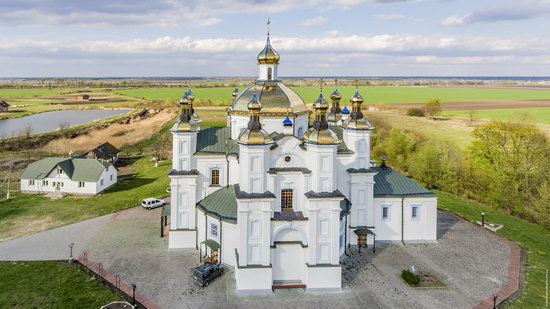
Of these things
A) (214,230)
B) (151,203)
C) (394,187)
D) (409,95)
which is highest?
(409,95)

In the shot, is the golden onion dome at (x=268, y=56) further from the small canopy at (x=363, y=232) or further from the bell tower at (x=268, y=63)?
the small canopy at (x=363, y=232)

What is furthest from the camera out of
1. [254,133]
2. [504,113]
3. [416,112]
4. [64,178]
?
[416,112]

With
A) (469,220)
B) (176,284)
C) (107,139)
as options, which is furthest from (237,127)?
(107,139)

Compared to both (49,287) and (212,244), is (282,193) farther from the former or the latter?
(49,287)

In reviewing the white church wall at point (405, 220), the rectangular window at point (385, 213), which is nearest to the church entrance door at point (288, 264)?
the white church wall at point (405, 220)

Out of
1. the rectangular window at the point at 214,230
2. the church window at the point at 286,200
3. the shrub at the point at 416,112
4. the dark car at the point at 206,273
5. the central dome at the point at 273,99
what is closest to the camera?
the dark car at the point at 206,273

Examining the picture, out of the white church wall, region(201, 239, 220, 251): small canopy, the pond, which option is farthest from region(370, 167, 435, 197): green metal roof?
the pond

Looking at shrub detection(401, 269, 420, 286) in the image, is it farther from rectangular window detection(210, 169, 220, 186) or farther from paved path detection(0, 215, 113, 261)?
paved path detection(0, 215, 113, 261)

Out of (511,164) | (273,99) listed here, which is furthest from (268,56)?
(511,164)
